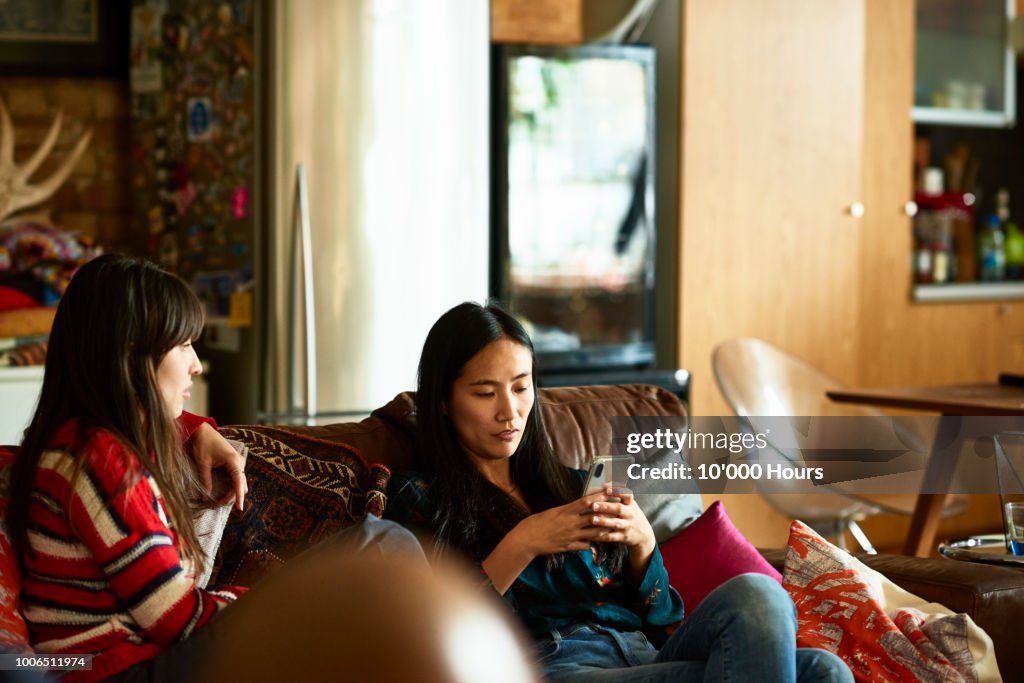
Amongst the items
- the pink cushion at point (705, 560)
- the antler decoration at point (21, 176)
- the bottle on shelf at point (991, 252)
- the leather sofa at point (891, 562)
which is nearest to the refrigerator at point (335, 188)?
the antler decoration at point (21, 176)

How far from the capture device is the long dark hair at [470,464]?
2.03 meters

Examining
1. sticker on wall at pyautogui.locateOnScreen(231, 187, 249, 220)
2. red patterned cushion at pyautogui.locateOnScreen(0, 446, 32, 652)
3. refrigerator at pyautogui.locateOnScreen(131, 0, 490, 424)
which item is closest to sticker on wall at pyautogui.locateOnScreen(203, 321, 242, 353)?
refrigerator at pyautogui.locateOnScreen(131, 0, 490, 424)

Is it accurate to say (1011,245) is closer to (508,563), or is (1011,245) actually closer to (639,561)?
(639,561)

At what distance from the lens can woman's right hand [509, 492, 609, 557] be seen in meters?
1.94

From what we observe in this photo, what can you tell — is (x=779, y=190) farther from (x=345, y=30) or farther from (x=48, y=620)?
(x=48, y=620)

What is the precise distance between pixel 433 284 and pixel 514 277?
0.48 m

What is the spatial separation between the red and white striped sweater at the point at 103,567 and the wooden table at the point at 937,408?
2.02 m

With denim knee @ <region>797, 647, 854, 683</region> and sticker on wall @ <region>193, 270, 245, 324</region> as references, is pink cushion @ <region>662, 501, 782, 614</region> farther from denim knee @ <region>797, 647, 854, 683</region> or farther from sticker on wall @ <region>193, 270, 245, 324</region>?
sticker on wall @ <region>193, 270, 245, 324</region>

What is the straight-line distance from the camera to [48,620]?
5.33 feet

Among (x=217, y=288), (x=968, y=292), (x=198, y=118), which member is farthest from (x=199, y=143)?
(x=968, y=292)

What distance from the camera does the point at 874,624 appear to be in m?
2.13

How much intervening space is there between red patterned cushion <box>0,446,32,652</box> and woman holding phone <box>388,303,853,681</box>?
0.59 metres

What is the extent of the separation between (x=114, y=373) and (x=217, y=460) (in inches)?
12.7

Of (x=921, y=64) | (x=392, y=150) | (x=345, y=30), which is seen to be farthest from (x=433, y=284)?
(x=921, y=64)
